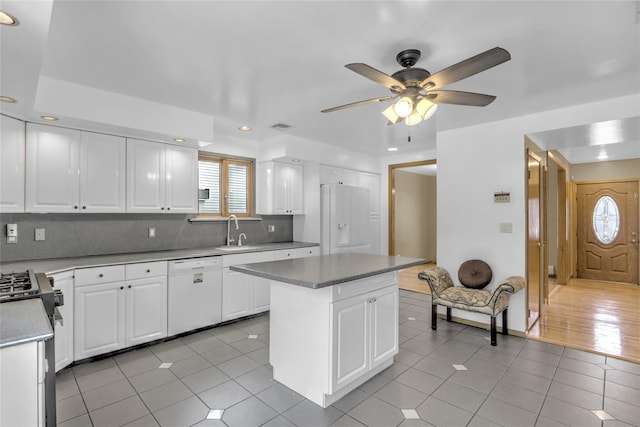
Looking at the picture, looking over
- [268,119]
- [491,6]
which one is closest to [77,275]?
[268,119]

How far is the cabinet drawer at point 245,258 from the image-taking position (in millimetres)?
3779

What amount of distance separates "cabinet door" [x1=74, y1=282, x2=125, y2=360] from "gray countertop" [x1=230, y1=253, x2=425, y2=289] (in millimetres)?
1386

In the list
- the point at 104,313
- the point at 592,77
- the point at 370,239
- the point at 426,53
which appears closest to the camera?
the point at 426,53

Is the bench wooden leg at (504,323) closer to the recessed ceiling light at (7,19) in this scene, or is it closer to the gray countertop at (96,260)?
the gray countertop at (96,260)

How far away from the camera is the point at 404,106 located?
2.12 metres

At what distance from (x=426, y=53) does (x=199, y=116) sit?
240 centimetres

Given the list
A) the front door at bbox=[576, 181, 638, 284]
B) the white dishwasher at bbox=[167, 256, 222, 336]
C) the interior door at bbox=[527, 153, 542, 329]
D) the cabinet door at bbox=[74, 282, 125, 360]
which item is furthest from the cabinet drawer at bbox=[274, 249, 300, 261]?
the front door at bbox=[576, 181, 638, 284]

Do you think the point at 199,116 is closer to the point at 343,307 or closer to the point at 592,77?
the point at 343,307

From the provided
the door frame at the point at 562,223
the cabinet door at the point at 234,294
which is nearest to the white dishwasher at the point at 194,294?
the cabinet door at the point at 234,294

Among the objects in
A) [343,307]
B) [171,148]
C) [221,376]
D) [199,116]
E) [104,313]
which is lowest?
[221,376]

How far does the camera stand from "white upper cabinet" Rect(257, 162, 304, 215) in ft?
15.2

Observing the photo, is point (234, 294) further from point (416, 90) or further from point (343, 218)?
point (416, 90)

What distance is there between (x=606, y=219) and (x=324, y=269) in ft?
23.2

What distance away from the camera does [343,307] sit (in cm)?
223
